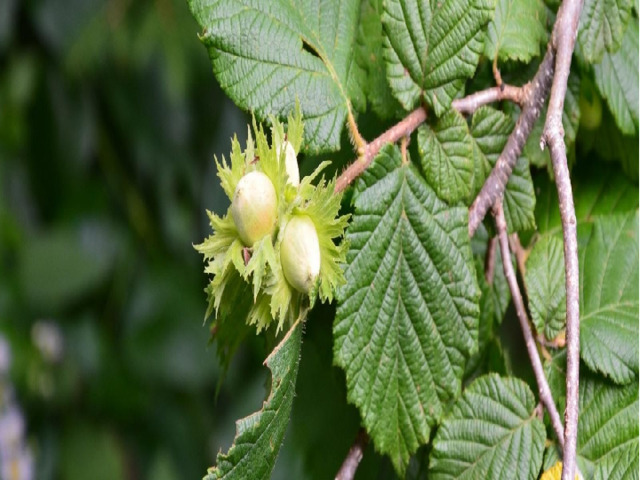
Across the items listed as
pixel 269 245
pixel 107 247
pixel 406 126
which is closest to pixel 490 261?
pixel 406 126

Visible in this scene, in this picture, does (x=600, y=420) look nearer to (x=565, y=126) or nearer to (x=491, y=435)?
(x=491, y=435)

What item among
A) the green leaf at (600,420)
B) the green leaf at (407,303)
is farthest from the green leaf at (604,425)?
the green leaf at (407,303)

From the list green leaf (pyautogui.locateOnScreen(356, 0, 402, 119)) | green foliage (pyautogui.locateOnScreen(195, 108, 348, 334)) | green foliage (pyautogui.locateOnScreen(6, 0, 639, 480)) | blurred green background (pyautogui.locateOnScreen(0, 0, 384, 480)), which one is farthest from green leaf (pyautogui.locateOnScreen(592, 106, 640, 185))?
blurred green background (pyautogui.locateOnScreen(0, 0, 384, 480))

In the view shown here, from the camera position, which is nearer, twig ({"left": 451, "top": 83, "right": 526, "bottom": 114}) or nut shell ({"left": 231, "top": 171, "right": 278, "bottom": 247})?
nut shell ({"left": 231, "top": 171, "right": 278, "bottom": 247})

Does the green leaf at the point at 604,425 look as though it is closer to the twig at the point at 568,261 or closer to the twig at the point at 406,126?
the twig at the point at 568,261

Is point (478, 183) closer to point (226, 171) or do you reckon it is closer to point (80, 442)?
point (226, 171)

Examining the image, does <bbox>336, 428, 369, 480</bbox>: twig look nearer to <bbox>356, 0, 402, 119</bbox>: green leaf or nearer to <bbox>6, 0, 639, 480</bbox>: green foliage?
<bbox>6, 0, 639, 480</bbox>: green foliage
